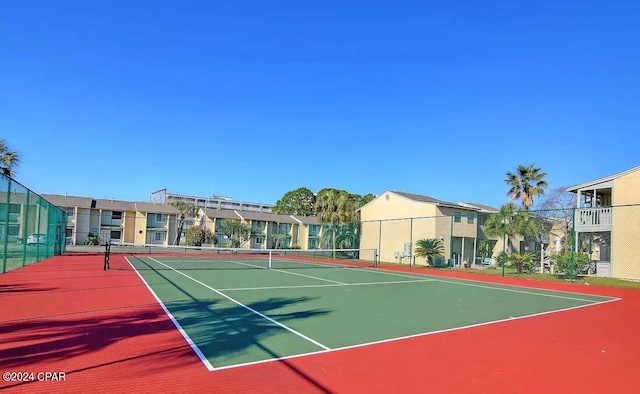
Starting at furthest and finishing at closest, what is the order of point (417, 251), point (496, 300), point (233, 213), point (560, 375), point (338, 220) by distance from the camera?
point (233, 213) < point (338, 220) < point (417, 251) < point (496, 300) < point (560, 375)

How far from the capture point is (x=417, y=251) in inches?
1176

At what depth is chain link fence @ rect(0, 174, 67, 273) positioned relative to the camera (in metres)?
12.3

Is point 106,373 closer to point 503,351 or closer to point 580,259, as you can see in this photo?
point 503,351

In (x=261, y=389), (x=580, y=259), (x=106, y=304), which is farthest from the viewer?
(x=580, y=259)

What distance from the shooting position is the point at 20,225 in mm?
14039

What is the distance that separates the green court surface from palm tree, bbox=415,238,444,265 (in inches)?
548

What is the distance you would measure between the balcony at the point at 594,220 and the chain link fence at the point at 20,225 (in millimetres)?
27365

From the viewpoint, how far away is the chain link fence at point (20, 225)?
12.3 meters

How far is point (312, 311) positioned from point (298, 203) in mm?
70446

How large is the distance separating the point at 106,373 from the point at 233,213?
56.5m

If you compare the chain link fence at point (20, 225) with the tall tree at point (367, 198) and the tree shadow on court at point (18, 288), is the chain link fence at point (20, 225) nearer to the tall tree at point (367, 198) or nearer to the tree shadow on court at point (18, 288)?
the tree shadow on court at point (18, 288)

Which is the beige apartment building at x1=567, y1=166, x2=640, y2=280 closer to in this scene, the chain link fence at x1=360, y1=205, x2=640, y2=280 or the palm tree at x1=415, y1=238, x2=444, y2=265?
the chain link fence at x1=360, y1=205, x2=640, y2=280

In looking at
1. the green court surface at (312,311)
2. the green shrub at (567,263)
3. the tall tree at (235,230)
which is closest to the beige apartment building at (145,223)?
the tall tree at (235,230)

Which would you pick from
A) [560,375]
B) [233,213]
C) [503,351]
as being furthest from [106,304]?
[233,213]
